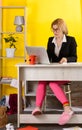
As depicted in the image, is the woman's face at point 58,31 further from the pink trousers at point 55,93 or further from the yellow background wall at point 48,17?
the yellow background wall at point 48,17

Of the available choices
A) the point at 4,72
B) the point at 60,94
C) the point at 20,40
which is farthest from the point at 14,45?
the point at 60,94

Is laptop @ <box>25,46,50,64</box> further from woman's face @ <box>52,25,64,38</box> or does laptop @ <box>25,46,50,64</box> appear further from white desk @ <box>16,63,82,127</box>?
woman's face @ <box>52,25,64,38</box>

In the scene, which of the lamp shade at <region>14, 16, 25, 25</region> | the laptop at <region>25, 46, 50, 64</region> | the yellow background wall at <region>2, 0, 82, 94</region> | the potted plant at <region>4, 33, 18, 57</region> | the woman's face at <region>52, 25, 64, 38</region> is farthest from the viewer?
the yellow background wall at <region>2, 0, 82, 94</region>

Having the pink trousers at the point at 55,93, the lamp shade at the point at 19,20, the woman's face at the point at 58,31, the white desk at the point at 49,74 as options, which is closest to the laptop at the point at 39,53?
the white desk at the point at 49,74

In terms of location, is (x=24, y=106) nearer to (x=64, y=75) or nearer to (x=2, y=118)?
(x=2, y=118)

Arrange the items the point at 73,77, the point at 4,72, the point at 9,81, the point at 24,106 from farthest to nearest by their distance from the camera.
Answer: the point at 4,72 < the point at 9,81 < the point at 24,106 < the point at 73,77

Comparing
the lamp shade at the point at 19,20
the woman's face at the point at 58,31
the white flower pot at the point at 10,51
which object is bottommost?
the white flower pot at the point at 10,51

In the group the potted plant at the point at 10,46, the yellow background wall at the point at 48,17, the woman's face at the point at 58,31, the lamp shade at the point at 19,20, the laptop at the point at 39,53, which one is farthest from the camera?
the yellow background wall at the point at 48,17

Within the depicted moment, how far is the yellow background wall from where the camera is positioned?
5.10 meters

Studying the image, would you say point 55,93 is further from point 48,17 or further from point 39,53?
point 48,17

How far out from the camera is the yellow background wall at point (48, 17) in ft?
16.7

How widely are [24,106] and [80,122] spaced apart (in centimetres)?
79

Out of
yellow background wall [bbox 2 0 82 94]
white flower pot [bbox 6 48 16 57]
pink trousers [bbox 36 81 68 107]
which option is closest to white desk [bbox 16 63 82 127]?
pink trousers [bbox 36 81 68 107]

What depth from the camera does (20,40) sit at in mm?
5246
